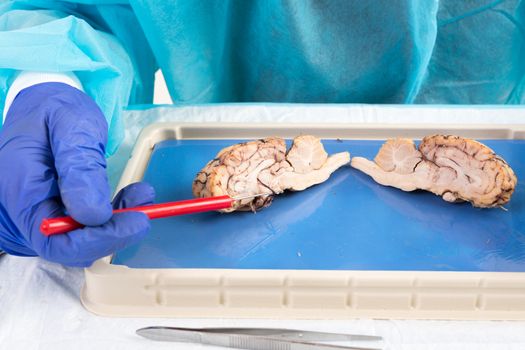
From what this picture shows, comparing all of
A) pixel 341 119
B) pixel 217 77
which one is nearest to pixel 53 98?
pixel 217 77

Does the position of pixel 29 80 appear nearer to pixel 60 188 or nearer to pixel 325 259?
pixel 60 188

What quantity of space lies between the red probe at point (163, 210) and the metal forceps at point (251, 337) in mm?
180

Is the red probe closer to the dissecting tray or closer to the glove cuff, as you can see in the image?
the dissecting tray

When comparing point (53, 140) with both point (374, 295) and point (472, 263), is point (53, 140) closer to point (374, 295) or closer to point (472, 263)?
point (374, 295)

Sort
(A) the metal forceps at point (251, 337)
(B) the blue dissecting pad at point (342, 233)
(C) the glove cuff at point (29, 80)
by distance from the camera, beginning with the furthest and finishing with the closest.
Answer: (C) the glove cuff at point (29, 80)
(B) the blue dissecting pad at point (342, 233)
(A) the metal forceps at point (251, 337)

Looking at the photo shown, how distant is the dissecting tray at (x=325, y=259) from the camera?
867 mm

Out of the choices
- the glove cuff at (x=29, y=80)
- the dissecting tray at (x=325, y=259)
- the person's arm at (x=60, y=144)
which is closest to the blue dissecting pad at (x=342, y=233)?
the dissecting tray at (x=325, y=259)

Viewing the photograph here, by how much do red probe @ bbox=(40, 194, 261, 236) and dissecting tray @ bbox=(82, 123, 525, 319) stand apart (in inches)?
2.7

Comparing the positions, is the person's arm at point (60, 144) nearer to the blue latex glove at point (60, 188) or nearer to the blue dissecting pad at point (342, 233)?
the blue latex glove at point (60, 188)

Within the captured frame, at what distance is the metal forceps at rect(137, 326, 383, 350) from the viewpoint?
80 centimetres

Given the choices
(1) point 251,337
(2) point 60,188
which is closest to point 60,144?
(2) point 60,188

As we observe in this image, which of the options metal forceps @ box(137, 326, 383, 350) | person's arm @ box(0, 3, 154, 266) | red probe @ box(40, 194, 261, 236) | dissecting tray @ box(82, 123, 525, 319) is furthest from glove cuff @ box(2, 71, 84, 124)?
metal forceps @ box(137, 326, 383, 350)

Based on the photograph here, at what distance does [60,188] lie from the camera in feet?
2.80

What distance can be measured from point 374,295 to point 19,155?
577 mm
